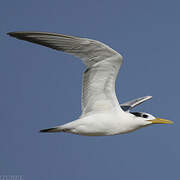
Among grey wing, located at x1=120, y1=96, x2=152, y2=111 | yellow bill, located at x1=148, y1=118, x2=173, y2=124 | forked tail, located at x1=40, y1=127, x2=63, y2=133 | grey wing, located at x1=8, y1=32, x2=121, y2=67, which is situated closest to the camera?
grey wing, located at x1=8, y1=32, x2=121, y2=67

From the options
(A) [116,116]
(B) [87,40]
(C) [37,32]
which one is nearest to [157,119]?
(A) [116,116]

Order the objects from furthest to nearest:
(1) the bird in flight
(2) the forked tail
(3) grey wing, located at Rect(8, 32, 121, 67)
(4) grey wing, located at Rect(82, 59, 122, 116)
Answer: (2) the forked tail < (4) grey wing, located at Rect(82, 59, 122, 116) < (1) the bird in flight < (3) grey wing, located at Rect(8, 32, 121, 67)

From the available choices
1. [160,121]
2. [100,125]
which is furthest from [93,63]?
[160,121]

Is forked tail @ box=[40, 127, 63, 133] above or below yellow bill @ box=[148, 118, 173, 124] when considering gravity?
below

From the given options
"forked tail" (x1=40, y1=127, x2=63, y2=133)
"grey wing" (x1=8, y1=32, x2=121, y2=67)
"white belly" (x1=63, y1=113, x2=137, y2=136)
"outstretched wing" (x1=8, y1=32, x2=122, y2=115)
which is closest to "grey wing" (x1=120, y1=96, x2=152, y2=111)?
"white belly" (x1=63, y1=113, x2=137, y2=136)

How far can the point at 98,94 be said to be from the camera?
767 cm

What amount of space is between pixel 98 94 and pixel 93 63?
65cm

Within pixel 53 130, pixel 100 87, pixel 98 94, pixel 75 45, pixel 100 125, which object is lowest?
pixel 53 130

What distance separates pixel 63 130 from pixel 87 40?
67.7 inches

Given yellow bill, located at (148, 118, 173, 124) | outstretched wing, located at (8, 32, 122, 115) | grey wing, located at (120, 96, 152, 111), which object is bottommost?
yellow bill, located at (148, 118, 173, 124)

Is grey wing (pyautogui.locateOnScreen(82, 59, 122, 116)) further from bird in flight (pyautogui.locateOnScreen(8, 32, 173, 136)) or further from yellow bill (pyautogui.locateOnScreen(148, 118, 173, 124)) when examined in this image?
yellow bill (pyautogui.locateOnScreen(148, 118, 173, 124))

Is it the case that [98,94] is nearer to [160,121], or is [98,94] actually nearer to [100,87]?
[100,87]

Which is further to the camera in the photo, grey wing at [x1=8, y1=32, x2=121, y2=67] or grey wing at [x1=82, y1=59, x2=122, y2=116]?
grey wing at [x1=82, y1=59, x2=122, y2=116]

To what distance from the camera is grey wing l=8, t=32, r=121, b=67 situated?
6758 mm
